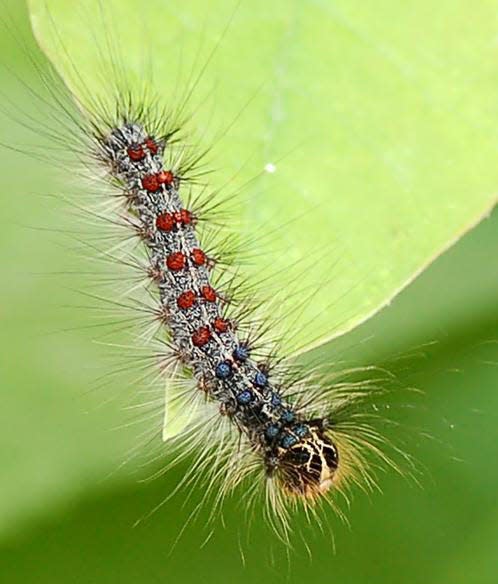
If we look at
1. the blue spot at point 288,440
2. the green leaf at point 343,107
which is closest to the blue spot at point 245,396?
the blue spot at point 288,440

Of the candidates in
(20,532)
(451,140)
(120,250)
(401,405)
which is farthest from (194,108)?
(20,532)

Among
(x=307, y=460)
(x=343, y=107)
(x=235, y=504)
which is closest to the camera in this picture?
(x=343, y=107)

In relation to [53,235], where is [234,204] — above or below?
below

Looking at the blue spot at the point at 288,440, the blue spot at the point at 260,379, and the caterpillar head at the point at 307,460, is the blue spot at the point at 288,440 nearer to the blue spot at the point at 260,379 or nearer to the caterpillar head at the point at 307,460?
the caterpillar head at the point at 307,460

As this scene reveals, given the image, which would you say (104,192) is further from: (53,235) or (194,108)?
(194,108)

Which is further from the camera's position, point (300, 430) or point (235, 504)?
point (235, 504)

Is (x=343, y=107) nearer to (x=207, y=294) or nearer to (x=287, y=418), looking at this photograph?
(x=207, y=294)

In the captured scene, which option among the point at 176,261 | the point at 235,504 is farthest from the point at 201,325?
the point at 235,504

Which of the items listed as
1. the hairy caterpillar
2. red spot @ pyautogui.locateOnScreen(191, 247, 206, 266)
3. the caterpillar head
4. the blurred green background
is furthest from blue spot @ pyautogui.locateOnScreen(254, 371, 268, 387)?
the blurred green background
